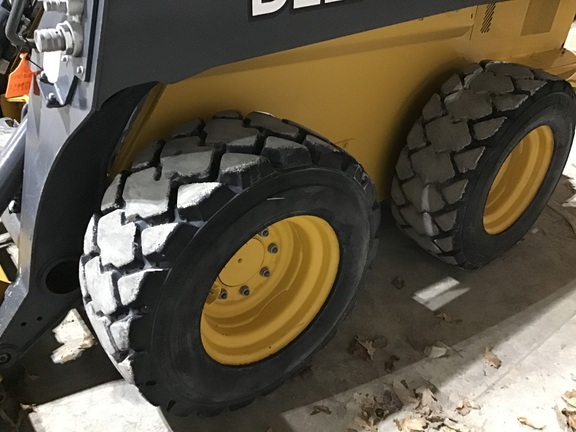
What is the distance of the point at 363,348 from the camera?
7.04ft

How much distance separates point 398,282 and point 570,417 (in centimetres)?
76

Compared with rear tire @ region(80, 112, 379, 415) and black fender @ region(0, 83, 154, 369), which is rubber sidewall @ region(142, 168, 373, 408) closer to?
rear tire @ region(80, 112, 379, 415)

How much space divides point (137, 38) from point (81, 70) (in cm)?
13

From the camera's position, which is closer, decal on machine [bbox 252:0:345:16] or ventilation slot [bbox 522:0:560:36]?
decal on machine [bbox 252:0:345:16]

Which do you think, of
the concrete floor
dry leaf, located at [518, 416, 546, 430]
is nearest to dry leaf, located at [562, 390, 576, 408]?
the concrete floor

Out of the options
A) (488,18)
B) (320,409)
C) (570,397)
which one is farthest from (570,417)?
(488,18)

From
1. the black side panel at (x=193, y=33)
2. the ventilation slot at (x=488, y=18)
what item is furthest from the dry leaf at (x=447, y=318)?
the black side panel at (x=193, y=33)

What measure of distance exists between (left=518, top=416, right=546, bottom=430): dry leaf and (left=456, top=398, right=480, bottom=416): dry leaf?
0.14 meters

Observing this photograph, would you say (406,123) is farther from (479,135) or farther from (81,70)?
(81,70)

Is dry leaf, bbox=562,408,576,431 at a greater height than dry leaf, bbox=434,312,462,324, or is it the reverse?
dry leaf, bbox=434,312,462,324

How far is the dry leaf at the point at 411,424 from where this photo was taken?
190 cm

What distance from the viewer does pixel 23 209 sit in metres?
1.56

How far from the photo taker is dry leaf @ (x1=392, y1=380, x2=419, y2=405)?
199 centimetres

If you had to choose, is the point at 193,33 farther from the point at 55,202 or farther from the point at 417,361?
the point at 417,361
